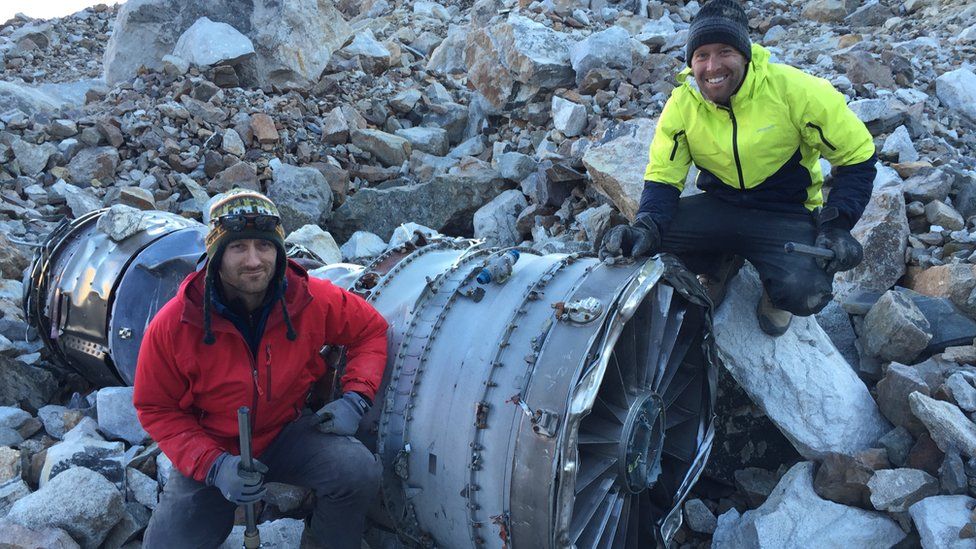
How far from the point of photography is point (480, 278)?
105 inches

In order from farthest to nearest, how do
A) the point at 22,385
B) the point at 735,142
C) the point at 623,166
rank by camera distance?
the point at 623,166
the point at 22,385
the point at 735,142

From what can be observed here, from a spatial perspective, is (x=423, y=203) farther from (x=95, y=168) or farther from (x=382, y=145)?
(x=95, y=168)

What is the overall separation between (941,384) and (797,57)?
474cm

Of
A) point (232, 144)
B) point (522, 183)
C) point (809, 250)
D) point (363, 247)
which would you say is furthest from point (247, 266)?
point (232, 144)

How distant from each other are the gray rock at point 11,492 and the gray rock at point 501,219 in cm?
337

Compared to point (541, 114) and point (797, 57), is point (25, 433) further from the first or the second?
point (797, 57)

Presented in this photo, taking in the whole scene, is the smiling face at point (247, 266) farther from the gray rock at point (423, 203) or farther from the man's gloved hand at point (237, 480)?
the gray rock at point (423, 203)

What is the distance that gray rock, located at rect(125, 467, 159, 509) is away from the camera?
300 cm

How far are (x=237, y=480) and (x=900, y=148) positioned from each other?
4.16 meters

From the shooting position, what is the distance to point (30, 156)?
245 inches

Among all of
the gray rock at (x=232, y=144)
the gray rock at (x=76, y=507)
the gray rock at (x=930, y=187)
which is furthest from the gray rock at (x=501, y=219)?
the gray rock at (x=76, y=507)

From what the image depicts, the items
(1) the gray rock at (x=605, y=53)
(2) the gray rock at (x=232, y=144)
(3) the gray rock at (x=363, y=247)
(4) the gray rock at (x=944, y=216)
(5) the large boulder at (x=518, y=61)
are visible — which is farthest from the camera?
(5) the large boulder at (x=518, y=61)

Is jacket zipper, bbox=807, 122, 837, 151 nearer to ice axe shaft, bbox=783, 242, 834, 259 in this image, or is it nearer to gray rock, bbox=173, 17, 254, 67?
ice axe shaft, bbox=783, 242, 834, 259

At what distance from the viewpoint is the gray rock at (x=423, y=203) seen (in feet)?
20.0
